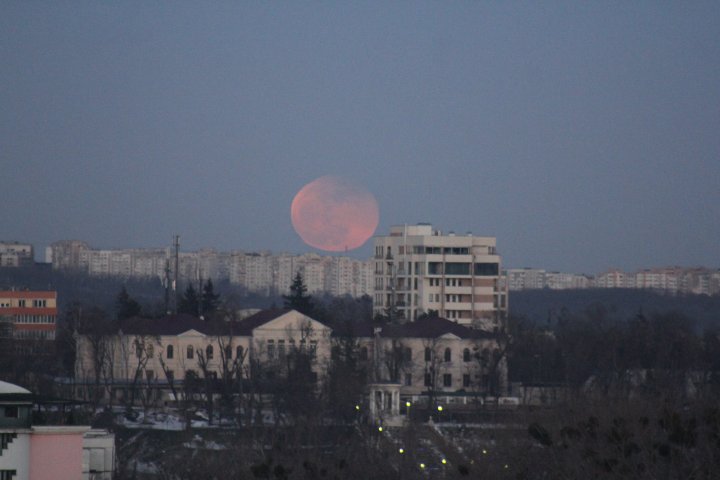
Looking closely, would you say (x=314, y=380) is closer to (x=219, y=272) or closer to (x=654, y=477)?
(x=654, y=477)

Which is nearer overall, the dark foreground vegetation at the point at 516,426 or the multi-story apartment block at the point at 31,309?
the dark foreground vegetation at the point at 516,426

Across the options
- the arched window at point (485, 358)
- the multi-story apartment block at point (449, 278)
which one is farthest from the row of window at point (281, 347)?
the multi-story apartment block at point (449, 278)

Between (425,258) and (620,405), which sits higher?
(425,258)

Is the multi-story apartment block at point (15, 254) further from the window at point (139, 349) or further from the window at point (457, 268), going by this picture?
the window at point (139, 349)

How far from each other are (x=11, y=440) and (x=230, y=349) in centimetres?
2514

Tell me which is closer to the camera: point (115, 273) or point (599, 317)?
point (599, 317)

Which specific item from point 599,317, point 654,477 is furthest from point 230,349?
point 654,477

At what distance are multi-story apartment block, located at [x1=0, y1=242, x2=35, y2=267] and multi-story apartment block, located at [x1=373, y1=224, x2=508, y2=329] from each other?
2521 inches

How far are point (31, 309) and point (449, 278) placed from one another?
15.1 meters

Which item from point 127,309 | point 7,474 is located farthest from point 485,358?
point 7,474

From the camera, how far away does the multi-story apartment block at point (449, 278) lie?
63.7 m

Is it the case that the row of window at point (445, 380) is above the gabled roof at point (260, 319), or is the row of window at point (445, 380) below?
below

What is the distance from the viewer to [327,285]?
138 m

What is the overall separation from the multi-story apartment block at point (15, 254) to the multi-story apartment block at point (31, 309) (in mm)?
56290
